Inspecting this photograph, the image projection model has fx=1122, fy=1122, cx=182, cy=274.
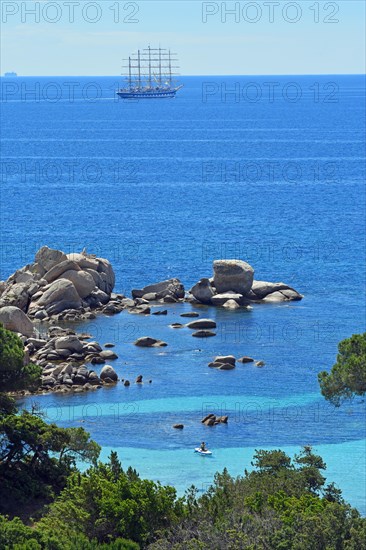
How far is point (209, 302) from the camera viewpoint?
7644cm

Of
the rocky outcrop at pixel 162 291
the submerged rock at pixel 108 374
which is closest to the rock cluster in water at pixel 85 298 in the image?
the rocky outcrop at pixel 162 291

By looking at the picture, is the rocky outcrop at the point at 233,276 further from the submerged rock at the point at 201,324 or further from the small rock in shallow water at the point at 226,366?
the small rock in shallow water at the point at 226,366

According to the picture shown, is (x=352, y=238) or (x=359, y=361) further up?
(x=359, y=361)

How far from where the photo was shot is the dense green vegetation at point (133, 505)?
29547mm

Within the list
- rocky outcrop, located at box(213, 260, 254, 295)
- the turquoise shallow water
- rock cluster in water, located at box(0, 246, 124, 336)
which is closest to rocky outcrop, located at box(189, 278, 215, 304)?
rocky outcrop, located at box(213, 260, 254, 295)

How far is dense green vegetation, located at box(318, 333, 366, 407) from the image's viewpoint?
35.2 m

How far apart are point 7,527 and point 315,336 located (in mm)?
40263

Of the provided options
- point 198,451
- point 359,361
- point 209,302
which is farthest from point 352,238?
point 359,361

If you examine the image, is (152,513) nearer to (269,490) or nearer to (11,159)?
(269,490)

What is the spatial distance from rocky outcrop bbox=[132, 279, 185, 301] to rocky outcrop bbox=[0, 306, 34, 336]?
13.4 metres

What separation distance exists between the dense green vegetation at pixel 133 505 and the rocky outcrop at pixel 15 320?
961 inches

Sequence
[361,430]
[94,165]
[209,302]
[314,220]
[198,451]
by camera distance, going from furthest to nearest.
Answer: [94,165] < [314,220] < [209,302] < [361,430] < [198,451]

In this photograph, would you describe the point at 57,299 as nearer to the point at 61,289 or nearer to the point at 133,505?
the point at 61,289

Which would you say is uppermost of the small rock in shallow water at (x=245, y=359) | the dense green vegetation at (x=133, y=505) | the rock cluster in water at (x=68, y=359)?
the dense green vegetation at (x=133, y=505)
